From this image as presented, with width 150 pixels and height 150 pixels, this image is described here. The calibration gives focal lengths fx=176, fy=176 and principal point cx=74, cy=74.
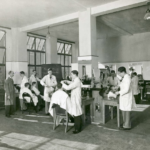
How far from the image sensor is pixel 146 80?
933cm

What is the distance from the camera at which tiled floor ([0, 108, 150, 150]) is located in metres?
3.13

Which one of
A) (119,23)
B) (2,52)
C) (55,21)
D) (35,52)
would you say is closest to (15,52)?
(2,52)

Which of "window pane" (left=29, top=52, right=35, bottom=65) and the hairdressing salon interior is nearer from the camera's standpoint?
the hairdressing salon interior

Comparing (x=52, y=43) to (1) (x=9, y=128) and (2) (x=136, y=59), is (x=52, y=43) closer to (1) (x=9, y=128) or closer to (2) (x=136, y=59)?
(2) (x=136, y=59)

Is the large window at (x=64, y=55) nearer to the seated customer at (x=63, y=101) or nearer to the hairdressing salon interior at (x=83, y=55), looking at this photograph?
the hairdressing salon interior at (x=83, y=55)

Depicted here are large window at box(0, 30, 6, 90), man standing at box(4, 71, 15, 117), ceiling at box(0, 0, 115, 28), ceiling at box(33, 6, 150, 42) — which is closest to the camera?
ceiling at box(0, 0, 115, 28)

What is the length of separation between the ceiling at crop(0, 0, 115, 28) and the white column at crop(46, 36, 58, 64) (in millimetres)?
2763

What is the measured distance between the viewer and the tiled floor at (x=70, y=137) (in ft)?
10.3

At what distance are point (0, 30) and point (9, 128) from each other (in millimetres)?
4588

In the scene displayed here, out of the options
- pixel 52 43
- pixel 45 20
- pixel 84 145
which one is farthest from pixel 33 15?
pixel 84 145

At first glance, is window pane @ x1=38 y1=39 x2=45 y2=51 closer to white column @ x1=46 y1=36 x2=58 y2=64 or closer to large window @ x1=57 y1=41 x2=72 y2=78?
white column @ x1=46 y1=36 x2=58 y2=64

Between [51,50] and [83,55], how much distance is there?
13.6 feet

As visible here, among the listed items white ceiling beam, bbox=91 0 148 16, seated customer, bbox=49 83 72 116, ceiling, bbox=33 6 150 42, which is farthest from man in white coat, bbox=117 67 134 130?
ceiling, bbox=33 6 150 42

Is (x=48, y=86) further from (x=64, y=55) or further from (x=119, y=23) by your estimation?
(x=64, y=55)
